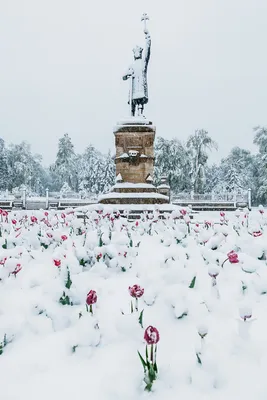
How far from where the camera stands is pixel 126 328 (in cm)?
184

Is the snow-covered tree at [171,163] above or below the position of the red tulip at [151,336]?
above

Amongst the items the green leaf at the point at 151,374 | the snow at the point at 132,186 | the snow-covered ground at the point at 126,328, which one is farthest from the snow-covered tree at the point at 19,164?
the green leaf at the point at 151,374

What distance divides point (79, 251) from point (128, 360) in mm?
1310

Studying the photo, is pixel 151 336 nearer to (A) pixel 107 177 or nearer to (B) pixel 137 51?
(B) pixel 137 51

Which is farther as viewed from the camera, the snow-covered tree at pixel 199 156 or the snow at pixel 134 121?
the snow-covered tree at pixel 199 156

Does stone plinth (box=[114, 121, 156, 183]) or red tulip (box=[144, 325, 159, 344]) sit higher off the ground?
stone plinth (box=[114, 121, 156, 183])

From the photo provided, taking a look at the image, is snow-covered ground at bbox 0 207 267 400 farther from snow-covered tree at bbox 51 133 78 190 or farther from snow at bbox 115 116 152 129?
snow-covered tree at bbox 51 133 78 190

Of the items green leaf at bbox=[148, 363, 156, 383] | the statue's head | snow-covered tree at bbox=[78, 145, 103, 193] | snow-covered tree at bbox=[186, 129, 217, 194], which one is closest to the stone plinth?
the statue's head

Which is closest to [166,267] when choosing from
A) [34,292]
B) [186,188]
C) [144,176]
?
[34,292]

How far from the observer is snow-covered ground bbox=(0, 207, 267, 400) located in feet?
5.11

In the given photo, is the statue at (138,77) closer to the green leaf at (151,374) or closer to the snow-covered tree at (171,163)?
the green leaf at (151,374)

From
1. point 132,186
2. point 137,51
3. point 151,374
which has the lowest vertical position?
point 151,374

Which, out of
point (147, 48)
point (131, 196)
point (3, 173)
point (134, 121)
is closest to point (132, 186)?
point (131, 196)

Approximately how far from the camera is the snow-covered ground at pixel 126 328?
1.56 metres
